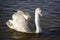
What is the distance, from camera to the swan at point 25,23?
11.1 meters

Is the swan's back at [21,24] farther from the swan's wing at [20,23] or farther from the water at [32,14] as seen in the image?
the water at [32,14]

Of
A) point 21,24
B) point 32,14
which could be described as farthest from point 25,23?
point 32,14

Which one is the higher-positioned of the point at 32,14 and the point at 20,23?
the point at 32,14

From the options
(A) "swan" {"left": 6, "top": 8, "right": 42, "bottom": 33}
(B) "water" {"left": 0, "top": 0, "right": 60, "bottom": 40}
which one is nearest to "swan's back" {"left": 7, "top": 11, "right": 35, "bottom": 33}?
(A) "swan" {"left": 6, "top": 8, "right": 42, "bottom": 33}

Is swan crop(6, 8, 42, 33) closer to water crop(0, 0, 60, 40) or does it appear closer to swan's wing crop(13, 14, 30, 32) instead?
swan's wing crop(13, 14, 30, 32)

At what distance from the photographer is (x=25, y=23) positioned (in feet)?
37.0

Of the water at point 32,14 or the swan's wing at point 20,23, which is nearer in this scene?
the water at point 32,14

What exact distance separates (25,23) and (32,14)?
1451mm

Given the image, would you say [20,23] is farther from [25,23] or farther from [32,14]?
[32,14]

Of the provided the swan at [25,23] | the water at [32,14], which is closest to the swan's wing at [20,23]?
the swan at [25,23]

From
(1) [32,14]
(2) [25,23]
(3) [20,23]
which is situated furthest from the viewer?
(1) [32,14]

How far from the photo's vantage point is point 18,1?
14.6 meters

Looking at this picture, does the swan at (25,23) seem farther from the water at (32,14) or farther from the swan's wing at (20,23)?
the water at (32,14)

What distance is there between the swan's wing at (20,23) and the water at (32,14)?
0.19 meters
